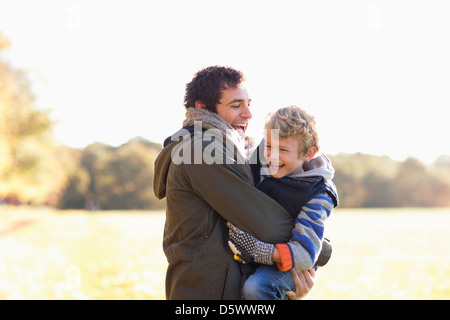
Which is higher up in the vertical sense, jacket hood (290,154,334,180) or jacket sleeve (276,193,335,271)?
jacket hood (290,154,334,180)

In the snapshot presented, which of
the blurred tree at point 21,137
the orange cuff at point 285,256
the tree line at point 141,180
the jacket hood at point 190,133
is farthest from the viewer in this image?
the tree line at point 141,180

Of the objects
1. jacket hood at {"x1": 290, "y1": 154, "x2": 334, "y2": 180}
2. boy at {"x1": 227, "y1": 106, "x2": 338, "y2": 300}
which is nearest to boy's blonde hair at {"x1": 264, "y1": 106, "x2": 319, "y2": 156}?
boy at {"x1": 227, "y1": 106, "x2": 338, "y2": 300}

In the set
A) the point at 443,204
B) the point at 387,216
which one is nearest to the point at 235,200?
the point at 387,216

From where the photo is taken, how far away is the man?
277cm

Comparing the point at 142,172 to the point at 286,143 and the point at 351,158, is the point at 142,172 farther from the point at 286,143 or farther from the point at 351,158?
the point at 286,143

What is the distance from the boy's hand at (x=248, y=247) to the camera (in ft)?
8.98

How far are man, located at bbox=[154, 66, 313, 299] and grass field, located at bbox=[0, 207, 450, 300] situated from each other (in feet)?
22.0

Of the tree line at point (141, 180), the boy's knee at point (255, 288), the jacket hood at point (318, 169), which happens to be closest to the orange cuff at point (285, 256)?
the boy's knee at point (255, 288)

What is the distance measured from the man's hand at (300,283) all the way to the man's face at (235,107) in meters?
0.93

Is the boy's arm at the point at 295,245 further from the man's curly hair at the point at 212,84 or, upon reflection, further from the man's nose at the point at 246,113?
the man's curly hair at the point at 212,84

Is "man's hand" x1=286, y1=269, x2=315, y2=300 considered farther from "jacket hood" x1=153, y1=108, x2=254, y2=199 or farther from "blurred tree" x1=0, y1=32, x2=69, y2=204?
"blurred tree" x1=0, y1=32, x2=69, y2=204

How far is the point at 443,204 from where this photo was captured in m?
34.9

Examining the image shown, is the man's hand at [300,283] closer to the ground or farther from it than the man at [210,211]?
closer to the ground

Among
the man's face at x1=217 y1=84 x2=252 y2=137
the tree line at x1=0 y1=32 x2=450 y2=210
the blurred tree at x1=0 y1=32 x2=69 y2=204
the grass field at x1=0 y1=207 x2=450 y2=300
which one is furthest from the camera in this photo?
the tree line at x1=0 y1=32 x2=450 y2=210
